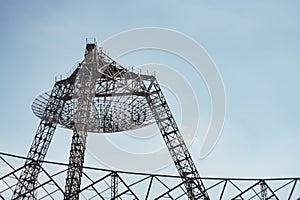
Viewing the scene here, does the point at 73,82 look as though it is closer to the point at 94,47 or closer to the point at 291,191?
the point at 94,47

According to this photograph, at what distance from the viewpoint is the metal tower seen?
2030 inches

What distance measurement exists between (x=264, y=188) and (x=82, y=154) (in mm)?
23674

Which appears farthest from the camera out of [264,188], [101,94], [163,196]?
[101,94]

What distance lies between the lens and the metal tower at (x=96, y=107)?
169ft

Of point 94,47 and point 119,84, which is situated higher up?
point 94,47

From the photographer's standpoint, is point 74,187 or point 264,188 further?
point 74,187

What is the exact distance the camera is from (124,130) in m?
54.1

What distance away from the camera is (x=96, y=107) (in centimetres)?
5412

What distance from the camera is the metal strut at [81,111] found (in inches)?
1957

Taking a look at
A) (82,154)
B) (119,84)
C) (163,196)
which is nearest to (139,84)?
(119,84)

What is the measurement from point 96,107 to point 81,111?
127 inches

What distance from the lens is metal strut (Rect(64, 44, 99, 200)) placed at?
4972 centimetres

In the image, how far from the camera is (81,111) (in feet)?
168

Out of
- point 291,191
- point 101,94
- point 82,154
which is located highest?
point 101,94
